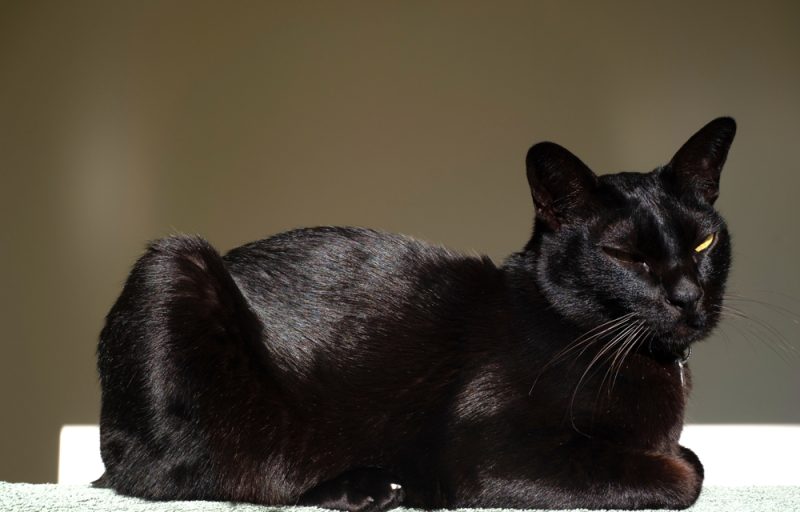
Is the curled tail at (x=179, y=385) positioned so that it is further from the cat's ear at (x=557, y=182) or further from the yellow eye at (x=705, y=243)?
the yellow eye at (x=705, y=243)

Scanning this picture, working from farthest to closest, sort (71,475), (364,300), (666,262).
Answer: (71,475)
(364,300)
(666,262)

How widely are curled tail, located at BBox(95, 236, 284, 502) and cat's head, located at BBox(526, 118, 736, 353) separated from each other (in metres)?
0.49

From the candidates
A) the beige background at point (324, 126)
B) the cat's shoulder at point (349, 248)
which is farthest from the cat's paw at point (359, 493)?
the beige background at point (324, 126)

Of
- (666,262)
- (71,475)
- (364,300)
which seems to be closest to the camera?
(666,262)

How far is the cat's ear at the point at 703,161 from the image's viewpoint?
142 cm

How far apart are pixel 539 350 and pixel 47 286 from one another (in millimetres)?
2203

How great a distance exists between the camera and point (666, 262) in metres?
1.29

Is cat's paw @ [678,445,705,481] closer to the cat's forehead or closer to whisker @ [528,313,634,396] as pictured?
whisker @ [528,313,634,396]

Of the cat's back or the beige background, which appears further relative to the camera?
the beige background

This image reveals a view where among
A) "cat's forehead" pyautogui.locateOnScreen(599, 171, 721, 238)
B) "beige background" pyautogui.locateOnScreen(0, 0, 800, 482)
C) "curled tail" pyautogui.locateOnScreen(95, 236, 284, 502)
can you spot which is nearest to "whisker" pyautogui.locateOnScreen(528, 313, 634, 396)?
"cat's forehead" pyautogui.locateOnScreen(599, 171, 721, 238)

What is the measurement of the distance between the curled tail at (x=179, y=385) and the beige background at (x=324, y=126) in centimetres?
164

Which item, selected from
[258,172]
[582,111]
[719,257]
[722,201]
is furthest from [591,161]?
[719,257]

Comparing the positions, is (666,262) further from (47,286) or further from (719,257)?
(47,286)

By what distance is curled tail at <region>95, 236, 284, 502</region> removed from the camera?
1.32 meters
